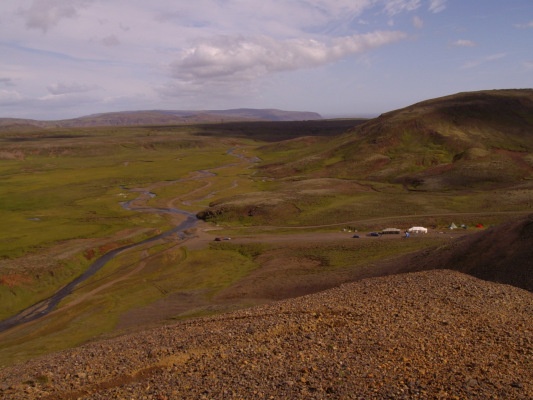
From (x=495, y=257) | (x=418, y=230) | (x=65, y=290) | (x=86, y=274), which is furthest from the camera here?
(x=418, y=230)

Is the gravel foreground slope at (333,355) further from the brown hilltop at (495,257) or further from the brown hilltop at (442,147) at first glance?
the brown hilltop at (442,147)

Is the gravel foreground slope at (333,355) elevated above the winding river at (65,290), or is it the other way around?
the gravel foreground slope at (333,355)

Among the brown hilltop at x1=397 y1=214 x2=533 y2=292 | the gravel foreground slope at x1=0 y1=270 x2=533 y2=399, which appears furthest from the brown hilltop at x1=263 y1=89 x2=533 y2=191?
the gravel foreground slope at x1=0 y1=270 x2=533 y2=399

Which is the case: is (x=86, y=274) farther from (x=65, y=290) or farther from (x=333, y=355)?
(x=333, y=355)

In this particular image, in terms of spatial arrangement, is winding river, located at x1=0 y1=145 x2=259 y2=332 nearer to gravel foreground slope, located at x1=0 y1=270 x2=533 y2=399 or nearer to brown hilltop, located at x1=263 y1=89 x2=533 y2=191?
gravel foreground slope, located at x1=0 y1=270 x2=533 y2=399

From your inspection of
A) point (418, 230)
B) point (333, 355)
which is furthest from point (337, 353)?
point (418, 230)

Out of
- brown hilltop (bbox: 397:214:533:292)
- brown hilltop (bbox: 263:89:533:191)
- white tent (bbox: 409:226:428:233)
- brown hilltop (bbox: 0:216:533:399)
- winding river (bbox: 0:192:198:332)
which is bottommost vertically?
winding river (bbox: 0:192:198:332)

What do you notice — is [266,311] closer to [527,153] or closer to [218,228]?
[218,228]

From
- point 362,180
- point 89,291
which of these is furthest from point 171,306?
point 362,180

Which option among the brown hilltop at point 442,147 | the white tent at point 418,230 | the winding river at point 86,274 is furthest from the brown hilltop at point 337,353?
the brown hilltop at point 442,147
